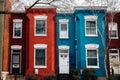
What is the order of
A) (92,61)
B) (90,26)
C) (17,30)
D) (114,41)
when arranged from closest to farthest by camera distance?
(92,61), (90,26), (17,30), (114,41)

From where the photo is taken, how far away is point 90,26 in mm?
31375

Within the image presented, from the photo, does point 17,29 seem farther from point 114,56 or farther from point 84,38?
point 114,56

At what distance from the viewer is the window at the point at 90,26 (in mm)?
31208

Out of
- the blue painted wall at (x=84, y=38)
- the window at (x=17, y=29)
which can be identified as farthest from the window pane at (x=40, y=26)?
the blue painted wall at (x=84, y=38)

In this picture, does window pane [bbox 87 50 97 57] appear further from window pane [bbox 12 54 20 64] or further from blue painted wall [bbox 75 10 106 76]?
window pane [bbox 12 54 20 64]

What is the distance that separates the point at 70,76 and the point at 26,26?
23.0ft

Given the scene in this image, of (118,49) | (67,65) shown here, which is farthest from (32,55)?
(118,49)

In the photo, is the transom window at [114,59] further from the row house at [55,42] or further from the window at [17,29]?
the window at [17,29]

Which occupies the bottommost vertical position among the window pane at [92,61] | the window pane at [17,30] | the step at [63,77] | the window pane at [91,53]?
the step at [63,77]

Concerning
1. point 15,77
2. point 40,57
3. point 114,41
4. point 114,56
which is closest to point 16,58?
point 40,57

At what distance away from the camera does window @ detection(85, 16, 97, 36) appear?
102ft

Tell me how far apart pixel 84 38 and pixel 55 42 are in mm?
3304

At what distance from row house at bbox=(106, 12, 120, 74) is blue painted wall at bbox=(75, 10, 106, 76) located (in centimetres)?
193

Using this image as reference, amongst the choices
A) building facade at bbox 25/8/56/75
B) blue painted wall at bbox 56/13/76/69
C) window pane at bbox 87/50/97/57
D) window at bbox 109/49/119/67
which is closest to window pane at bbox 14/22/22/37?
building facade at bbox 25/8/56/75
